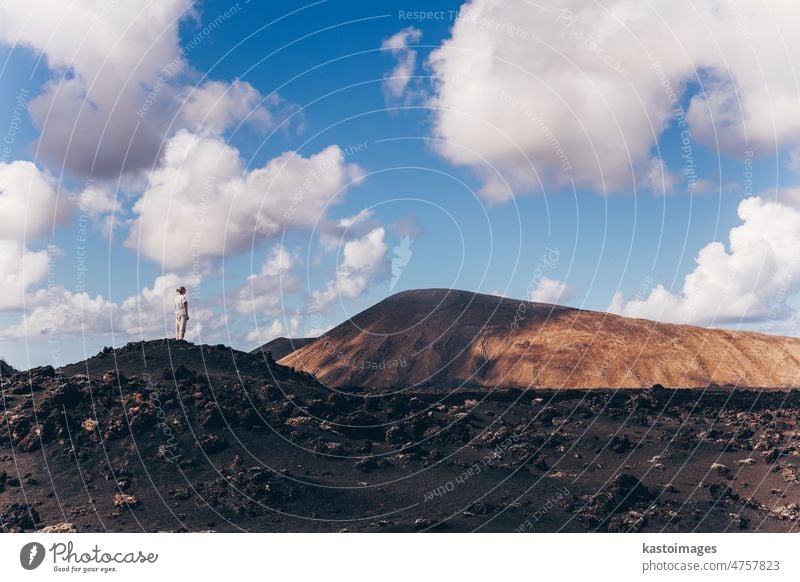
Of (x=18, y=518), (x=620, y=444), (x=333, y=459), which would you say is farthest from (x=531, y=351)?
(x=18, y=518)

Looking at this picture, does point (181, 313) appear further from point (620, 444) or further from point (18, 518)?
point (620, 444)

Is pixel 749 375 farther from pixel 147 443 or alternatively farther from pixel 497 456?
pixel 147 443

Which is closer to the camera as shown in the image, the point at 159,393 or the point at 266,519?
the point at 266,519

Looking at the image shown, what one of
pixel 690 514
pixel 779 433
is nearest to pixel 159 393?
pixel 690 514

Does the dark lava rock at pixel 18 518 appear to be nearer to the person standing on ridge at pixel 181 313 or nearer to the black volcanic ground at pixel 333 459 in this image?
the black volcanic ground at pixel 333 459
